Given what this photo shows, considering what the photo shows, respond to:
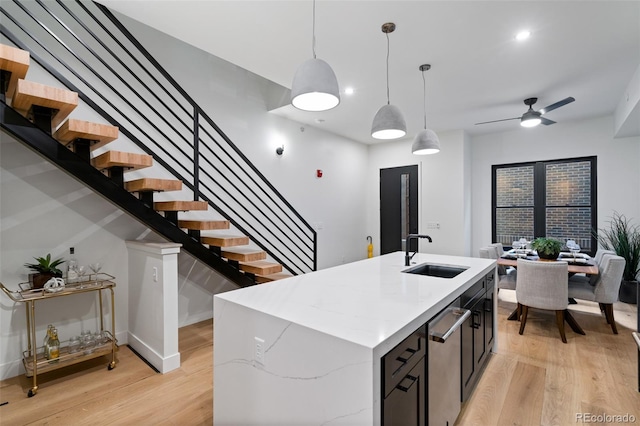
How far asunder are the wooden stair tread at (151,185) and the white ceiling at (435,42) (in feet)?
4.25

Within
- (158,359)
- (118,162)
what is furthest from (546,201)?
(118,162)

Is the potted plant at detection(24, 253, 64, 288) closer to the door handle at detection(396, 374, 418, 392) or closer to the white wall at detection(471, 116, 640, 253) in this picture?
the door handle at detection(396, 374, 418, 392)

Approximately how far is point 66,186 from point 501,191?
22.0 ft

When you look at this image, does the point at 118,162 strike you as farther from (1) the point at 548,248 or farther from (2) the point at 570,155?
(2) the point at 570,155

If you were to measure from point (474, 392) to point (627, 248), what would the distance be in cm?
403

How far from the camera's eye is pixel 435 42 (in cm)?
282

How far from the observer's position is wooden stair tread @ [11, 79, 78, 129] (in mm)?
1900

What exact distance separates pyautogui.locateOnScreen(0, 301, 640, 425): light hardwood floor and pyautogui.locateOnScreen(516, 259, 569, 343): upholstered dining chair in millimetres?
399

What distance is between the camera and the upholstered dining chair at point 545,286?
3.26 m

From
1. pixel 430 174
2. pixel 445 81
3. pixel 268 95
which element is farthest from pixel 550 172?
pixel 268 95

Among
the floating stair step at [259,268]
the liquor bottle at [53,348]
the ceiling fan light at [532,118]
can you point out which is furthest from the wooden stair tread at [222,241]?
the ceiling fan light at [532,118]

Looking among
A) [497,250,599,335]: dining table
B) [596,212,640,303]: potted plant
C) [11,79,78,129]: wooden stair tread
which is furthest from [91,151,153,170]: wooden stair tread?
[596,212,640,303]: potted plant

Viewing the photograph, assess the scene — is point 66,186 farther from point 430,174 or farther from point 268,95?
Result: point 430,174

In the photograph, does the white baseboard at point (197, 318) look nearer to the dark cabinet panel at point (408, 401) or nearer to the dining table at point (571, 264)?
A: the dark cabinet panel at point (408, 401)
